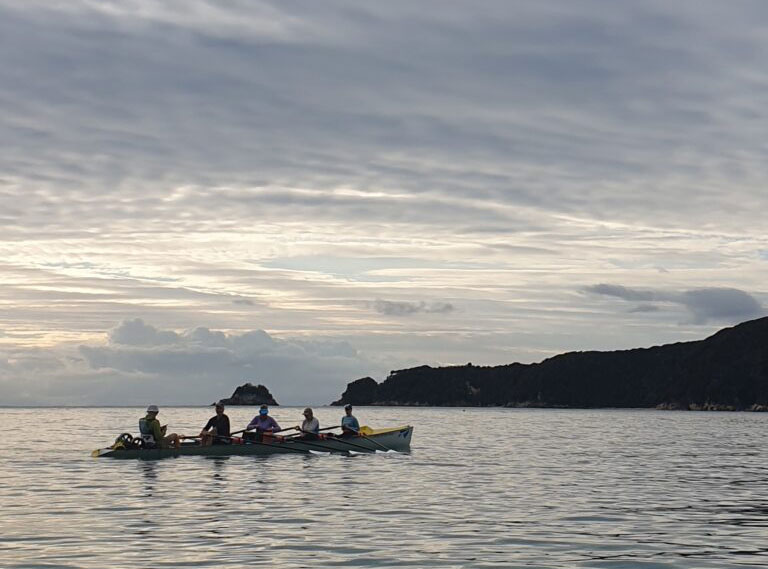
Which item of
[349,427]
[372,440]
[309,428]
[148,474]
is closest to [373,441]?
[372,440]

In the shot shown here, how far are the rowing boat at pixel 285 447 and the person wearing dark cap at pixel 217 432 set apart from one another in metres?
0.23

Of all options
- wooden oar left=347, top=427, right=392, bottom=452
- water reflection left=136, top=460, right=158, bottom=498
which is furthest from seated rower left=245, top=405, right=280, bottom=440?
water reflection left=136, top=460, right=158, bottom=498

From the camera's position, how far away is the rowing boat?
43.7 metres

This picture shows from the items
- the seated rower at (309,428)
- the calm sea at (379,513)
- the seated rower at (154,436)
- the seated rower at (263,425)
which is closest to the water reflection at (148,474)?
the calm sea at (379,513)

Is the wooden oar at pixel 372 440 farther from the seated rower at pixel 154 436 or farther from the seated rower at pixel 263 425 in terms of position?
the seated rower at pixel 154 436

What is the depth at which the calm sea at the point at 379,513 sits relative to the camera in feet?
62.7

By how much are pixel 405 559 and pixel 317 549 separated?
207cm

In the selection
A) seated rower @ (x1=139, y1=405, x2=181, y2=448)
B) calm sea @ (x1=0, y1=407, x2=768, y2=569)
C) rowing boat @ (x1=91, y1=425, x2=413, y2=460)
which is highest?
seated rower @ (x1=139, y1=405, x2=181, y2=448)

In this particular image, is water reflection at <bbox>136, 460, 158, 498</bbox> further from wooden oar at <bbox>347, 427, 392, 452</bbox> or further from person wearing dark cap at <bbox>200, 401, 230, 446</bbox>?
wooden oar at <bbox>347, 427, 392, 452</bbox>

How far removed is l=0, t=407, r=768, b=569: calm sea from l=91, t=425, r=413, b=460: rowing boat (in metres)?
0.57

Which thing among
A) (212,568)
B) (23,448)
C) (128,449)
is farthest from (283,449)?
(212,568)

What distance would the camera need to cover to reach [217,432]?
45.1 m

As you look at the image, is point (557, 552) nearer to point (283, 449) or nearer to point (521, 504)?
point (521, 504)

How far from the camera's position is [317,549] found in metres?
19.8
